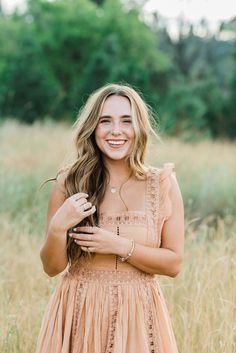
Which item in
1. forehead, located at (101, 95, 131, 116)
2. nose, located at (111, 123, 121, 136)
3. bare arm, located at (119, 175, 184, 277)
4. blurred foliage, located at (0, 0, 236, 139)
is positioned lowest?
bare arm, located at (119, 175, 184, 277)

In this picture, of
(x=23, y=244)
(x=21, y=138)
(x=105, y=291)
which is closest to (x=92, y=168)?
(x=105, y=291)

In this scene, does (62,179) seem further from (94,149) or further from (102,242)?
(102,242)

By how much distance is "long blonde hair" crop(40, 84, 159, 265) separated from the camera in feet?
9.08

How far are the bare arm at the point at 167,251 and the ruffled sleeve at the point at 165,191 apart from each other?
0.02 meters

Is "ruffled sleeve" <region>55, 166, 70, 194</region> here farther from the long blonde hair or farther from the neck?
the neck

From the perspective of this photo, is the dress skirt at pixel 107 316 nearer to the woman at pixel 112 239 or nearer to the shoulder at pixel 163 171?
the woman at pixel 112 239

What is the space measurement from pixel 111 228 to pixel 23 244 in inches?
102

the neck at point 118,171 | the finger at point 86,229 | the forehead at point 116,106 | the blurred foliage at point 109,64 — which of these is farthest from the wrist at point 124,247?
the blurred foliage at point 109,64

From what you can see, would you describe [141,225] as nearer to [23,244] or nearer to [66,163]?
[66,163]

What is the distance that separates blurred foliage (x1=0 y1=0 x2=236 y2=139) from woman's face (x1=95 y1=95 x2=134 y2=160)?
7417mm

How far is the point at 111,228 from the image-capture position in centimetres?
267

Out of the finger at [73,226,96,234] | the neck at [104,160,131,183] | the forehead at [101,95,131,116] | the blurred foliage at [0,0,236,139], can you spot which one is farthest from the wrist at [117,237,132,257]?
the blurred foliage at [0,0,236,139]

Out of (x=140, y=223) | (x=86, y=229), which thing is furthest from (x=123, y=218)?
(x=86, y=229)

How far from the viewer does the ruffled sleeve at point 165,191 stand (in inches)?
107
